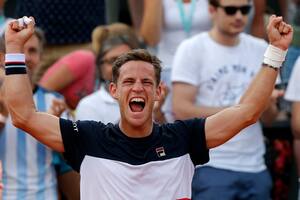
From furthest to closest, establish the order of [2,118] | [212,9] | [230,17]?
[212,9] → [230,17] → [2,118]

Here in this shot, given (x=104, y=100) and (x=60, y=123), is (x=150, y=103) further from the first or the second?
(x=104, y=100)

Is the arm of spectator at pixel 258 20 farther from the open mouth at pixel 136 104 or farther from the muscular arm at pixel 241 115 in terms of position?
the open mouth at pixel 136 104

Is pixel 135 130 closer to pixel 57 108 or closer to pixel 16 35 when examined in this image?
pixel 16 35

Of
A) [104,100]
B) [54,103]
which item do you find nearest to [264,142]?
[104,100]

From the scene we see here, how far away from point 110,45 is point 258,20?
4.64ft

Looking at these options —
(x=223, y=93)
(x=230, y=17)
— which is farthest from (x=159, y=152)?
(x=230, y=17)

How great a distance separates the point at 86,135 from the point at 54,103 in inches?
52.2

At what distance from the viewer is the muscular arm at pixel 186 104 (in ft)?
21.2

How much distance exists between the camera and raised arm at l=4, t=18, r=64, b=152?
15.2 ft

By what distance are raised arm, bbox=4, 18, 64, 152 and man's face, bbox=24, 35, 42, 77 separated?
1692mm

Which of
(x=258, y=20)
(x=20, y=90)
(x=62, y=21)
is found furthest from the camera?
(x=62, y=21)

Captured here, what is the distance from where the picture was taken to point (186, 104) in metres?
6.50

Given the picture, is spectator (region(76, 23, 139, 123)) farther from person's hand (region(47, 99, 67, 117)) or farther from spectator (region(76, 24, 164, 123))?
person's hand (region(47, 99, 67, 117))

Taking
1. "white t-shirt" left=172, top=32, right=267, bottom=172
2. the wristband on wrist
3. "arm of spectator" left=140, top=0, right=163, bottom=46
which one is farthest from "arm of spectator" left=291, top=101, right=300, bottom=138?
the wristband on wrist
